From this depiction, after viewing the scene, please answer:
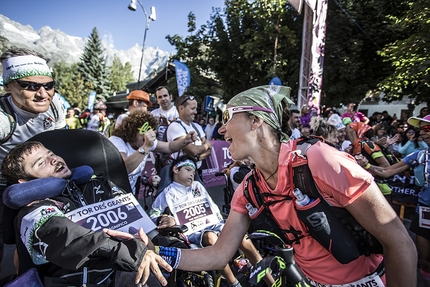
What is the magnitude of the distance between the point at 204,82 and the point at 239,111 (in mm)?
19074

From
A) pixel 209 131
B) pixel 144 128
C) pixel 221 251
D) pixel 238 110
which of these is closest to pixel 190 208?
pixel 144 128

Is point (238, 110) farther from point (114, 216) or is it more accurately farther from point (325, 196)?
point (114, 216)

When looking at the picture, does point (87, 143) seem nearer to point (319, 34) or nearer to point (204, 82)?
point (319, 34)

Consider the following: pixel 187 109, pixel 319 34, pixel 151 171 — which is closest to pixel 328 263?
Result: pixel 187 109

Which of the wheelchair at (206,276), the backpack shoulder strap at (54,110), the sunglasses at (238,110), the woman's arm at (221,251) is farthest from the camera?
the backpack shoulder strap at (54,110)

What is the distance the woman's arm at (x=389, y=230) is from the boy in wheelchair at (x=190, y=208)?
183 cm

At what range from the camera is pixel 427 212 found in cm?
310

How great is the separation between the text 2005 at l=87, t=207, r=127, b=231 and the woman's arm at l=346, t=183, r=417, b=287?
5.12ft

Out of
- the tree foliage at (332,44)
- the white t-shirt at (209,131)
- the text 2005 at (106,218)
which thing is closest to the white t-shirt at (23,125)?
the text 2005 at (106,218)

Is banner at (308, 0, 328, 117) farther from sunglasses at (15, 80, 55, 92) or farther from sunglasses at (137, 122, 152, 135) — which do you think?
sunglasses at (15, 80, 55, 92)

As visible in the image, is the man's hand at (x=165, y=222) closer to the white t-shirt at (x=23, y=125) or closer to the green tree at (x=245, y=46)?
the white t-shirt at (x=23, y=125)

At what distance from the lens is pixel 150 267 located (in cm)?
157

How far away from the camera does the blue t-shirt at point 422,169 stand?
3.14 m

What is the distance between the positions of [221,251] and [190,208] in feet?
5.55
